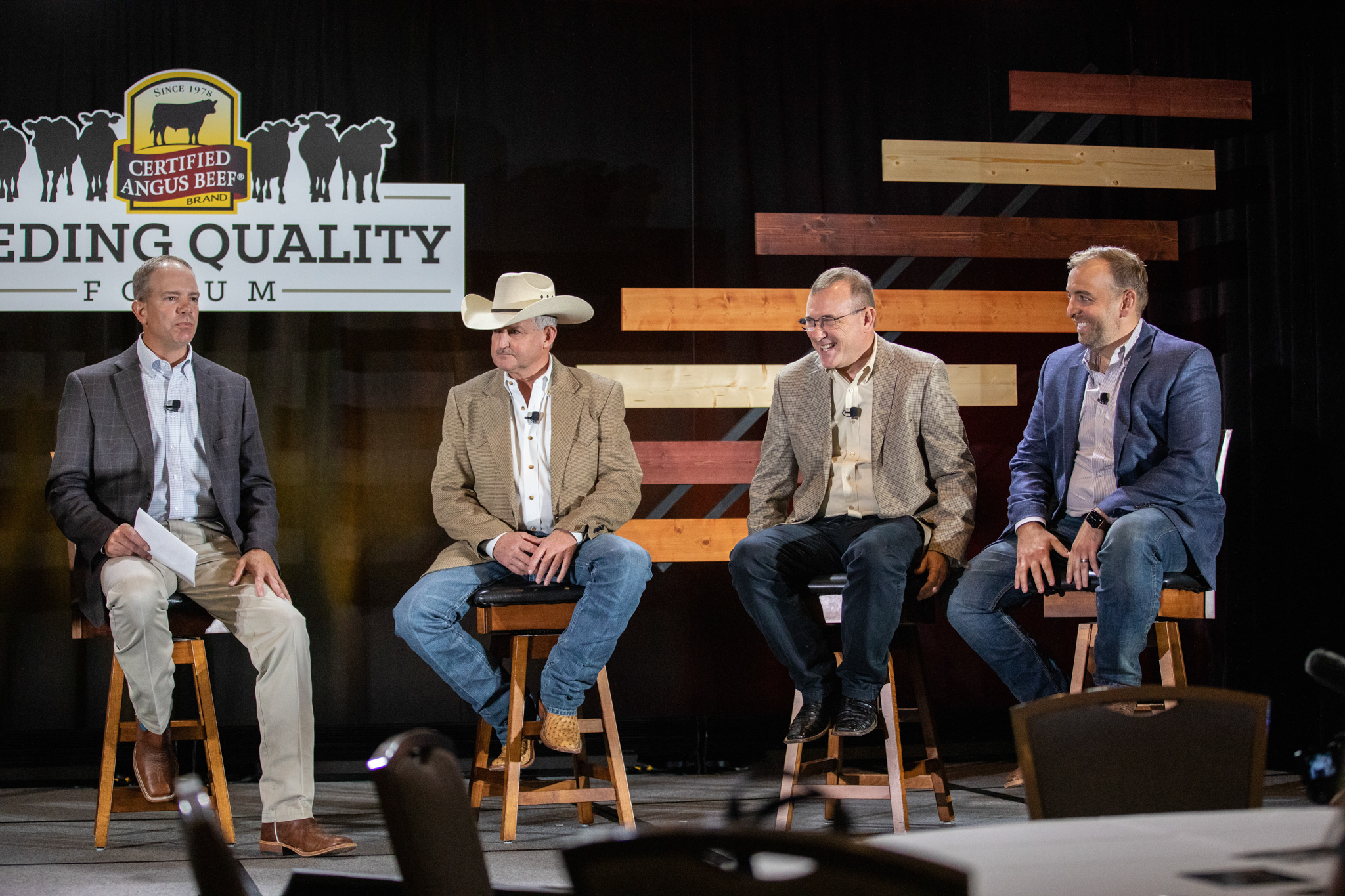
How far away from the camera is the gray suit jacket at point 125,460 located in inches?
137

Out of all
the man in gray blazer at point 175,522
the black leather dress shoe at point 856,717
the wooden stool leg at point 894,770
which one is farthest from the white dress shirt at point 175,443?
the wooden stool leg at point 894,770

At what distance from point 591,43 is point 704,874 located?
447cm

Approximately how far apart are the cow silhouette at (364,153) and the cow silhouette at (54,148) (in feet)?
3.32

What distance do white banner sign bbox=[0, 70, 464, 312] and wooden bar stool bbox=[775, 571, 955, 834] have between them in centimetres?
210

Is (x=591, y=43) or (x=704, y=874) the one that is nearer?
(x=704, y=874)

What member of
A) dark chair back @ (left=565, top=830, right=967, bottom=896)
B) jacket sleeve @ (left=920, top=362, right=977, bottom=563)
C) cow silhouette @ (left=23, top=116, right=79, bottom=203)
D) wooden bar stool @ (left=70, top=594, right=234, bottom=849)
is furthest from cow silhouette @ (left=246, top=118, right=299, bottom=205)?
dark chair back @ (left=565, top=830, right=967, bottom=896)

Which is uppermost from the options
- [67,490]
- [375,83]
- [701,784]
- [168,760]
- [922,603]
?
→ [375,83]

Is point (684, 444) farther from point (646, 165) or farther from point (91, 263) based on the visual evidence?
point (91, 263)

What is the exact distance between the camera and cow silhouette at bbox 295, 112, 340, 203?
467cm

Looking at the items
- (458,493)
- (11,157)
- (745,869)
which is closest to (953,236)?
(458,493)

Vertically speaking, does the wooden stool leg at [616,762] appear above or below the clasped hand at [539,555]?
below

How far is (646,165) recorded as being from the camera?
4777 millimetres

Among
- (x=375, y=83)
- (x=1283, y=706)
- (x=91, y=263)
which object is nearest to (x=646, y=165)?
(x=375, y=83)

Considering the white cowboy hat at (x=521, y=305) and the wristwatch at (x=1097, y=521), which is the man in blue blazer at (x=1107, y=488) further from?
the white cowboy hat at (x=521, y=305)
